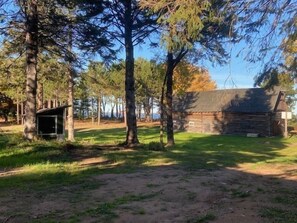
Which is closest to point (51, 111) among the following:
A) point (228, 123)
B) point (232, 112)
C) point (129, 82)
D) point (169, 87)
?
point (169, 87)

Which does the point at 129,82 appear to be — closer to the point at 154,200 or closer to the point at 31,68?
the point at 31,68

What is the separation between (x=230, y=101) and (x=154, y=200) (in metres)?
47.5

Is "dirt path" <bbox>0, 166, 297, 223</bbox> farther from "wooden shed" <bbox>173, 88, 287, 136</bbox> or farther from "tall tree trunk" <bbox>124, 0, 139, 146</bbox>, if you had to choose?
"wooden shed" <bbox>173, 88, 287, 136</bbox>

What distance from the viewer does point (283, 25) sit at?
880 centimetres

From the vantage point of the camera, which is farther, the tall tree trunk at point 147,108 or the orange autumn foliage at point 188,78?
the tall tree trunk at point 147,108

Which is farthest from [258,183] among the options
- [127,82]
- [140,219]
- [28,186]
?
[127,82]

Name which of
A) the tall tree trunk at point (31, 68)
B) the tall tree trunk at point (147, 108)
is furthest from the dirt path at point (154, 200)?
the tall tree trunk at point (147, 108)

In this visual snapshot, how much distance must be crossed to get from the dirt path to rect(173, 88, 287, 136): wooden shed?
38250mm

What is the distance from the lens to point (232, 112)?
5256 cm

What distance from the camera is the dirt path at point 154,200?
726 cm

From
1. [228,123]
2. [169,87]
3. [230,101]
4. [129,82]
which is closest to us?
[129,82]

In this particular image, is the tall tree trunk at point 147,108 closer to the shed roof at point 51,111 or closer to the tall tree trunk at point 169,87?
the shed roof at point 51,111

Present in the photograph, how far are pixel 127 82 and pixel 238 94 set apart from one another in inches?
1383

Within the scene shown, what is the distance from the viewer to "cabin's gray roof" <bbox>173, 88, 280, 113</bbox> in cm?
5044
